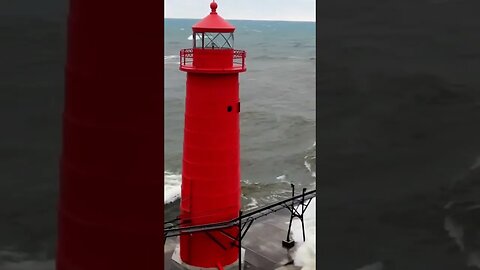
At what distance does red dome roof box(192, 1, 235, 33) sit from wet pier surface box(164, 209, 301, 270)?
4.01 m

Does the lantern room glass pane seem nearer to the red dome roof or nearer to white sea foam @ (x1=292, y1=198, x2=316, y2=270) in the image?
the red dome roof

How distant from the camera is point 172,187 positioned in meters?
16.5

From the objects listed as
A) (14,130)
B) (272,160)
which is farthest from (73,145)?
(272,160)

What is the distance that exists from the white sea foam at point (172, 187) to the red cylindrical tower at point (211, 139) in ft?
18.1

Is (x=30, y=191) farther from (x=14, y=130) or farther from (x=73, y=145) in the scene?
(x=73, y=145)

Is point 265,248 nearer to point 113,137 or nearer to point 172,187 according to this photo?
point 172,187

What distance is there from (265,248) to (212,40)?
157 inches

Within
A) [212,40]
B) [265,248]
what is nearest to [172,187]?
[265,248]

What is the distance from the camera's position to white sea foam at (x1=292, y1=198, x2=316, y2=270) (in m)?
9.22
